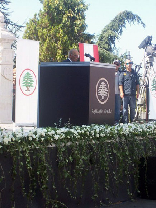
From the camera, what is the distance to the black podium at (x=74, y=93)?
5.31 meters

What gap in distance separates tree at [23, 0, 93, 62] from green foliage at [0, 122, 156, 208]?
23353mm

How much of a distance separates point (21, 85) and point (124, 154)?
709cm

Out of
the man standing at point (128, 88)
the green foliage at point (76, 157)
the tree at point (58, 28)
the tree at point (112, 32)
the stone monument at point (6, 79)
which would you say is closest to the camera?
the green foliage at point (76, 157)

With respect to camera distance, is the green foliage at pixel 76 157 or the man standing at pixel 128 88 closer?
the green foliage at pixel 76 157

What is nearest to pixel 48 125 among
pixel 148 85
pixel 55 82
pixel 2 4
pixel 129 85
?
pixel 55 82

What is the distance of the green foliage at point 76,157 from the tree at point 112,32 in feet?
80.4

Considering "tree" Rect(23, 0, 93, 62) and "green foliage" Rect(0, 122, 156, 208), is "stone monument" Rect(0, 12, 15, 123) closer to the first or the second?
"green foliage" Rect(0, 122, 156, 208)

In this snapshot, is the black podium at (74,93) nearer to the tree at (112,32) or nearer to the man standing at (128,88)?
the man standing at (128,88)

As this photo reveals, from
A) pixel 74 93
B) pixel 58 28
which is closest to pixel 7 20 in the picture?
pixel 58 28

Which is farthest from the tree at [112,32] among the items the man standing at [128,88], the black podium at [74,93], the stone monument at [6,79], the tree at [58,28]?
the black podium at [74,93]

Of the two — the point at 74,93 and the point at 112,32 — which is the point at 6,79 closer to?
the point at 74,93

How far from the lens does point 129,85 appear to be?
9.78 m

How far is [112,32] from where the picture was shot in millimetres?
30641

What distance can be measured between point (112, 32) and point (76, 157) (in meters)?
26.1
